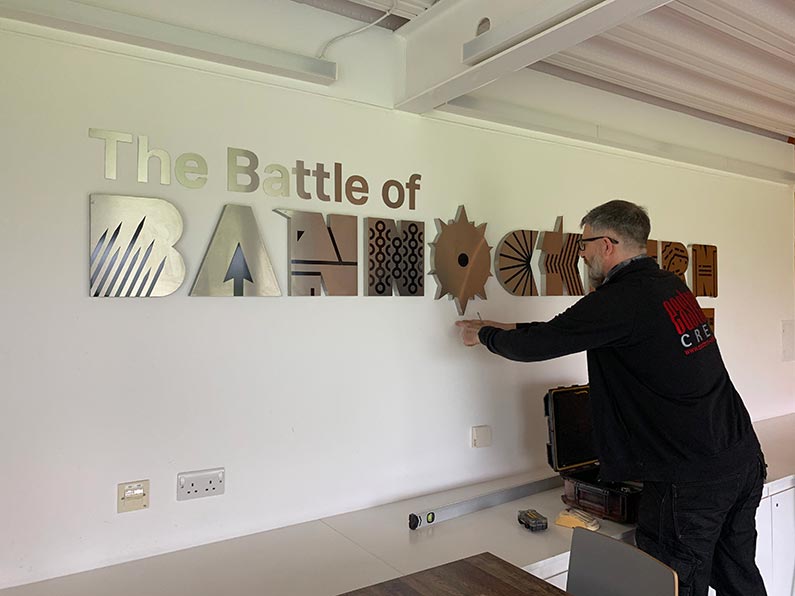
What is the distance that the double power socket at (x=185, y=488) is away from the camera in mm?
1720

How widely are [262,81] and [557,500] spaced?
1857 millimetres

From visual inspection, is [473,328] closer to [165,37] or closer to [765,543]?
[165,37]

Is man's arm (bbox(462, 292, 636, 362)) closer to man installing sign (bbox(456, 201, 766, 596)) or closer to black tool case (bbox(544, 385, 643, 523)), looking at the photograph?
man installing sign (bbox(456, 201, 766, 596))

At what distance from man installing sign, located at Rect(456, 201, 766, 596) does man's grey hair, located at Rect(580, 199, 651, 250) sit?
0.01 m

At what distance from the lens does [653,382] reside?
1.77 meters

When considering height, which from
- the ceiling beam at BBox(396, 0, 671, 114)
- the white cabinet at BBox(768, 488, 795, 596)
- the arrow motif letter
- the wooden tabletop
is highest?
the ceiling beam at BBox(396, 0, 671, 114)

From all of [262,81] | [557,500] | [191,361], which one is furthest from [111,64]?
[557,500]

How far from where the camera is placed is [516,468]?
2592 mm

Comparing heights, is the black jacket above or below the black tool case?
above

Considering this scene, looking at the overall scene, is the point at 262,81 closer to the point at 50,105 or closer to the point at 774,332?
the point at 50,105

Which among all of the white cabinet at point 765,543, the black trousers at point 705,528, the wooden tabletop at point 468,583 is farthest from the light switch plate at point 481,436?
the white cabinet at point 765,543

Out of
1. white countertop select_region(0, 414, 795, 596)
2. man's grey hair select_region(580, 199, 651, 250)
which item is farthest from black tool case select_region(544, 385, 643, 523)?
man's grey hair select_region(580, 199, 651, 250)

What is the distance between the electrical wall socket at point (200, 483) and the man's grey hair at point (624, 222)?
148cm

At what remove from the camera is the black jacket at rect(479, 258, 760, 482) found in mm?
1743
